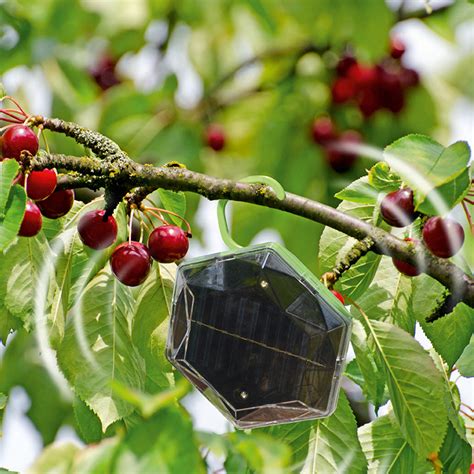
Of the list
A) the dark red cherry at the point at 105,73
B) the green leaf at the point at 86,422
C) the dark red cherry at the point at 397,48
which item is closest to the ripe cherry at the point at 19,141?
the green leaf at the point at 86,422

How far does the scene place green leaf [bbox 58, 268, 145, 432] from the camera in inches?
52.8

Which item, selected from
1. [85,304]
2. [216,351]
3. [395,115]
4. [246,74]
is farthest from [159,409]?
[246,74]

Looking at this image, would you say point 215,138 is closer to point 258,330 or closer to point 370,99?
point 370,99

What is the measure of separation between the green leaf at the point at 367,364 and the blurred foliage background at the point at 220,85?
2070 mm

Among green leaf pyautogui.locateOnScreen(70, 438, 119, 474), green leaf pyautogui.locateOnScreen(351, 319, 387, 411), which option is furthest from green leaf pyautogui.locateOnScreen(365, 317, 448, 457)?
green leaf pyautogui.locateOnScreen(70, 438, 119, 474)

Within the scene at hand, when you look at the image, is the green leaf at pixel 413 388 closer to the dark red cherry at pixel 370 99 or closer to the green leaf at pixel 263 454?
the green leaf at pixel 263 454

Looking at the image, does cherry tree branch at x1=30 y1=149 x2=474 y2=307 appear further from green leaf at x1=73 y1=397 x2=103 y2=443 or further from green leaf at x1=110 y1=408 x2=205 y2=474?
green leaf at x1=110 y1=408 x2=205 y2=474

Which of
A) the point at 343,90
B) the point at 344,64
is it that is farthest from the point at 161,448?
the point at 344,64

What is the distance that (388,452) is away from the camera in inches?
56.6

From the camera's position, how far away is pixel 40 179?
1.27 m

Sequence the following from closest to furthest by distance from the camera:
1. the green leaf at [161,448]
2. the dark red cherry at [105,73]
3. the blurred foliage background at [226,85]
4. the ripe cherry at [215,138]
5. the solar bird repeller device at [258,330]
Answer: the green leaf at [161,448]
the solar bird repeller device at [258,330]
the blurred foliage background at [226,85]
the ripe cherry at [215,138]
the dark red cherry at [105,73]

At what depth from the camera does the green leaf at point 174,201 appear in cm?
142

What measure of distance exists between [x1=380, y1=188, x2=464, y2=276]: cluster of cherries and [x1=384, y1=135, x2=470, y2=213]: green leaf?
45 millimetres

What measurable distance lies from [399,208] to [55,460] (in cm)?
54
